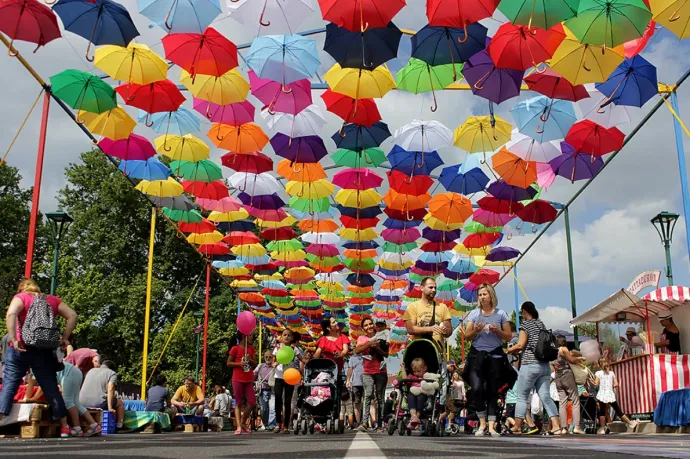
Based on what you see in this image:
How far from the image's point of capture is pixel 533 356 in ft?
33.0

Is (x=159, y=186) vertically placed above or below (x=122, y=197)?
below

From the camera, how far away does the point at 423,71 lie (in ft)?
38.5

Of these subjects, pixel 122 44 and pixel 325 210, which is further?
pixel 325 210

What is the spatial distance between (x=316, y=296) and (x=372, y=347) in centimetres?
1744

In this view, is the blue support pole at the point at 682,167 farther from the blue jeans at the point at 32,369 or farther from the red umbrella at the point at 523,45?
the blue jeans at the point at 32,369

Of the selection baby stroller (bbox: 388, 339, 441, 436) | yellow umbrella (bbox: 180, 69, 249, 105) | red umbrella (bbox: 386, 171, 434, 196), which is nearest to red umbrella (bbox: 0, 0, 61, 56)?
yellow umbrella (bbox: 180, 69, 249, 105)

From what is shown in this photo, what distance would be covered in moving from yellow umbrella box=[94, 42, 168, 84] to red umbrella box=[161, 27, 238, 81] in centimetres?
73

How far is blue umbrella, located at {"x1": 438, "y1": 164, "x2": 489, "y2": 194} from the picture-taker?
15.5m

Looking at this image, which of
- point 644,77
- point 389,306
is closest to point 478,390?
point 644,77

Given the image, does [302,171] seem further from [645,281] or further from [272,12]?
[645,281]

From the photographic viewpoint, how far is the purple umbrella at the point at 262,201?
16875 mm

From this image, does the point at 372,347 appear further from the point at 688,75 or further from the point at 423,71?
the point at 688,75

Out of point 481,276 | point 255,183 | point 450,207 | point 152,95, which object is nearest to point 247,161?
point 255,183

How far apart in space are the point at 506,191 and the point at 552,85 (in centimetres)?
478
